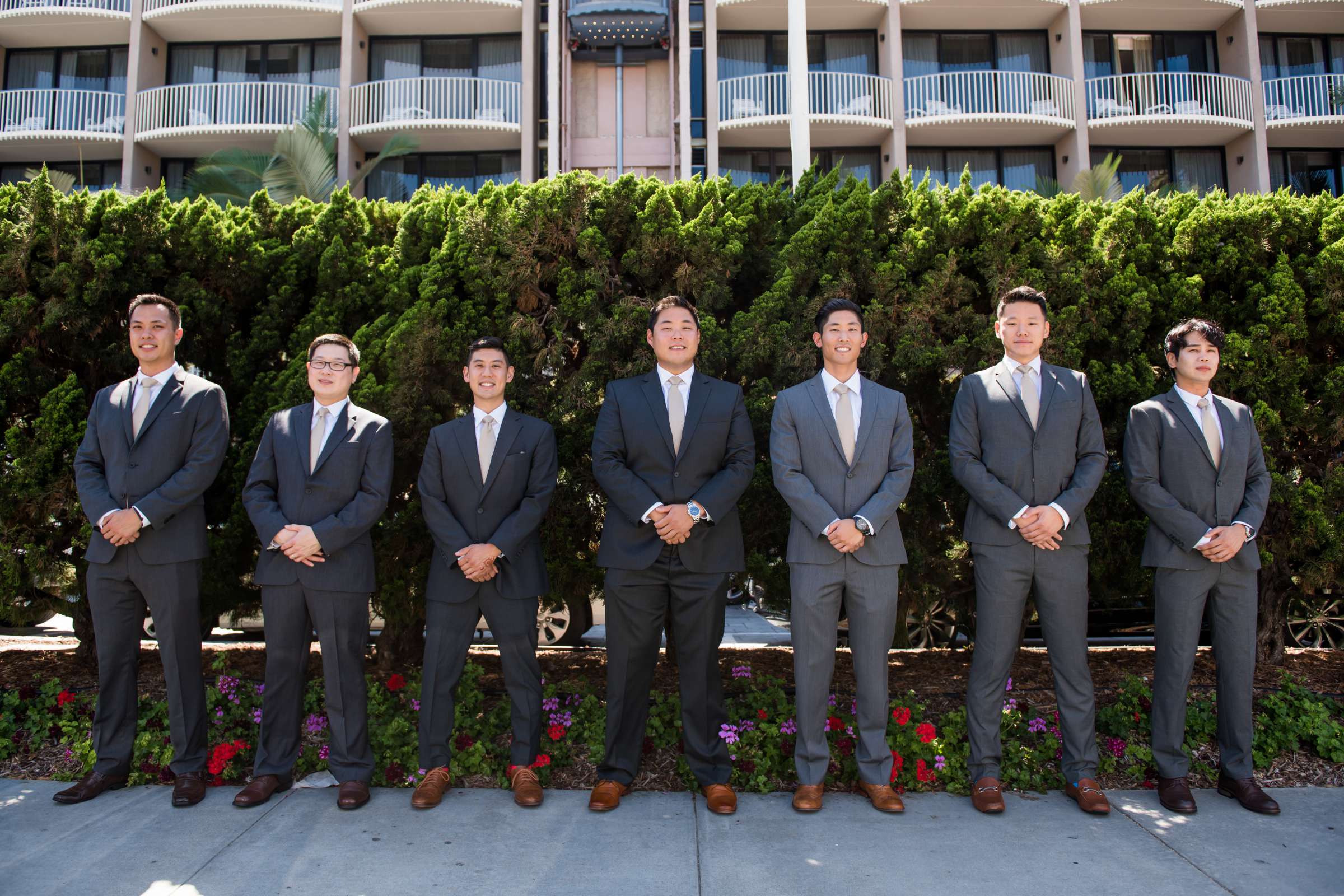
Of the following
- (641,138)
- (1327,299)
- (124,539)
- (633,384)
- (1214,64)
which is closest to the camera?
(124,539)

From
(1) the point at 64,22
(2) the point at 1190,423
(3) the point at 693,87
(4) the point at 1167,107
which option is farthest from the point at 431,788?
(1) the point at 64,22

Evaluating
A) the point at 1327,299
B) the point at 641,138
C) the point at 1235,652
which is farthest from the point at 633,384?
the point at 641,138

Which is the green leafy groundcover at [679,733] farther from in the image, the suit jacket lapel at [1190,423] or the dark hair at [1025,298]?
the dark hair at [1025,298]

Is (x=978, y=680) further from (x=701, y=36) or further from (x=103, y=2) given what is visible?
(x=103, y=2)

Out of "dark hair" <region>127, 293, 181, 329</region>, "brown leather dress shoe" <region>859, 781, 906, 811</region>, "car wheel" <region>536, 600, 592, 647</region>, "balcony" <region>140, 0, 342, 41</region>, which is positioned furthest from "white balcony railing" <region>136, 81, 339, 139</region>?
"brown leather dress shoe" <region>859, 781, 906, 811</region>

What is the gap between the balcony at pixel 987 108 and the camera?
63.8 feet

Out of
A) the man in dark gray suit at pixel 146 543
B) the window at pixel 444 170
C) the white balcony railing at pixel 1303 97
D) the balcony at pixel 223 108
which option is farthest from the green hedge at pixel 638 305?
the white balcony railing at pixel 1303 97

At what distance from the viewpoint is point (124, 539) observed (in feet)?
13.9

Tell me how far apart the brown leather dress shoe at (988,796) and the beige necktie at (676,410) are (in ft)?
7.02

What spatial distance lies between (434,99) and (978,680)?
1951 cm

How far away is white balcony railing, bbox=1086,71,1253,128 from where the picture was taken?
19.8 metres

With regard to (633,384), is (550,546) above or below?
below

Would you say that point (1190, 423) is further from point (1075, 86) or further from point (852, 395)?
point (1075, 86)

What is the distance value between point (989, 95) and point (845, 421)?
61.5 feet
